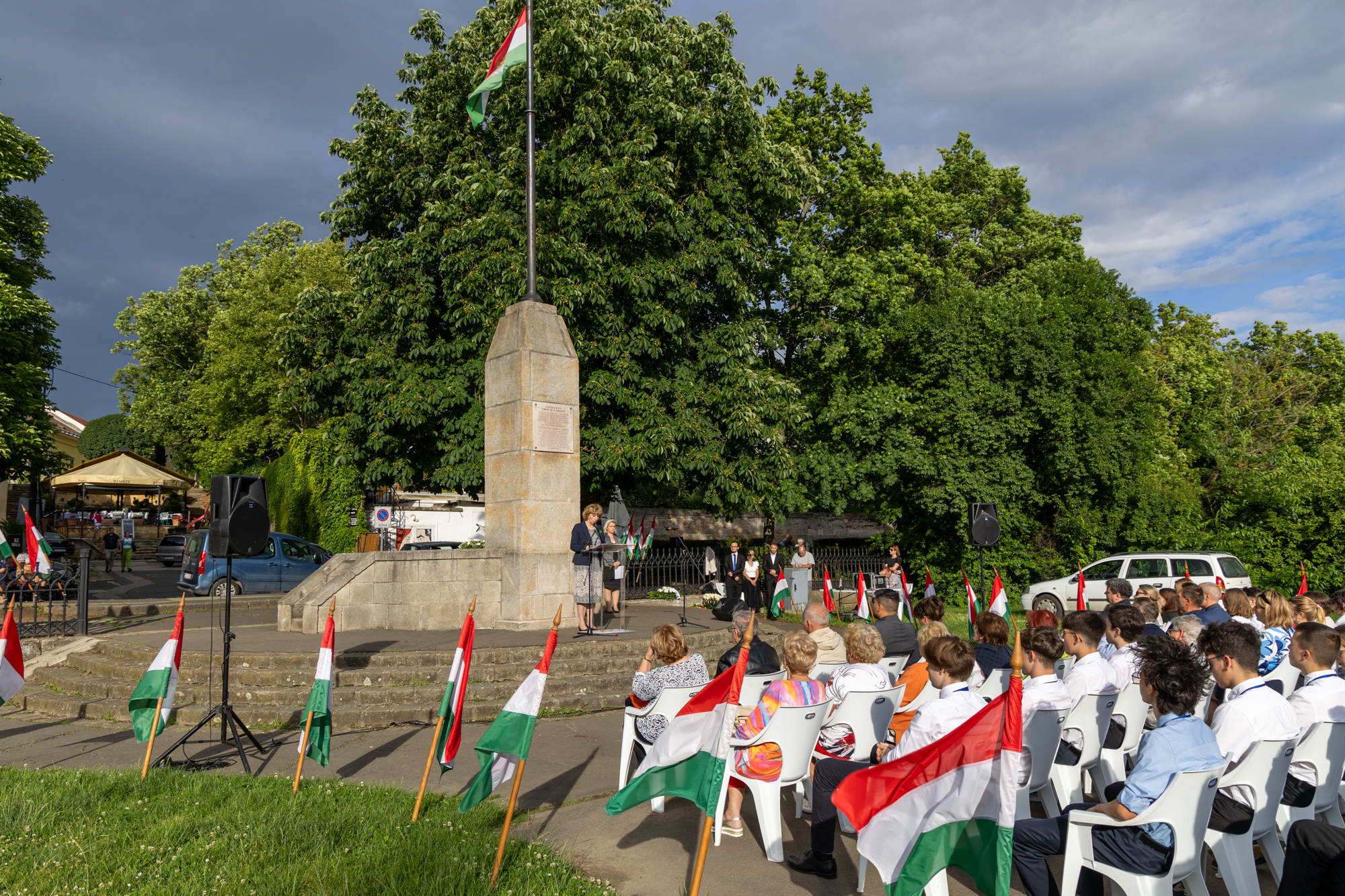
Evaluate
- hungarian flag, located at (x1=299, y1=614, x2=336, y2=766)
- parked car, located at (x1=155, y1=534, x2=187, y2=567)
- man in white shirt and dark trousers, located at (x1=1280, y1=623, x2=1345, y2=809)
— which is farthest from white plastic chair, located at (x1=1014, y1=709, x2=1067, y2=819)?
parked car, located at (x1=155, y1=534, x2=187, y2=567)

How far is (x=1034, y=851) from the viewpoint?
12.3ft

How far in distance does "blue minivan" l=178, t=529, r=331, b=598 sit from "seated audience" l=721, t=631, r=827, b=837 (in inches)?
670

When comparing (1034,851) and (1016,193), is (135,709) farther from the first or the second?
(1016,193)

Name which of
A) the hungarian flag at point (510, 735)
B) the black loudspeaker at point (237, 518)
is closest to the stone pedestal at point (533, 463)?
the black loudspeaker at point (237, 518)

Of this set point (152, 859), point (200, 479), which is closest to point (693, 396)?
point (152, 859)

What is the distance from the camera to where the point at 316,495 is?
2975 cm

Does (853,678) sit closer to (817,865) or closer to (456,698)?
(817,865)

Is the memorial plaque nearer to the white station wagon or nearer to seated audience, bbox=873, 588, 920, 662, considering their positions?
seated audience, bbox=873, 588, 920, 662

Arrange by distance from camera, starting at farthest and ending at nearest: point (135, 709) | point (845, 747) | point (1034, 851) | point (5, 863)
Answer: point (135, 709) → point (845, 747) → point (5, 863) → point (1034, 851)

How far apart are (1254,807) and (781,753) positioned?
2.24m

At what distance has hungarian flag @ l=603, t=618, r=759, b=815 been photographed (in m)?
3.83

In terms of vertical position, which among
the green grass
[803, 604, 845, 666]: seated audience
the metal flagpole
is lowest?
the green grass

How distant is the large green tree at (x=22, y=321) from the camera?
23.2m

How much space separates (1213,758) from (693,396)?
14.3m
